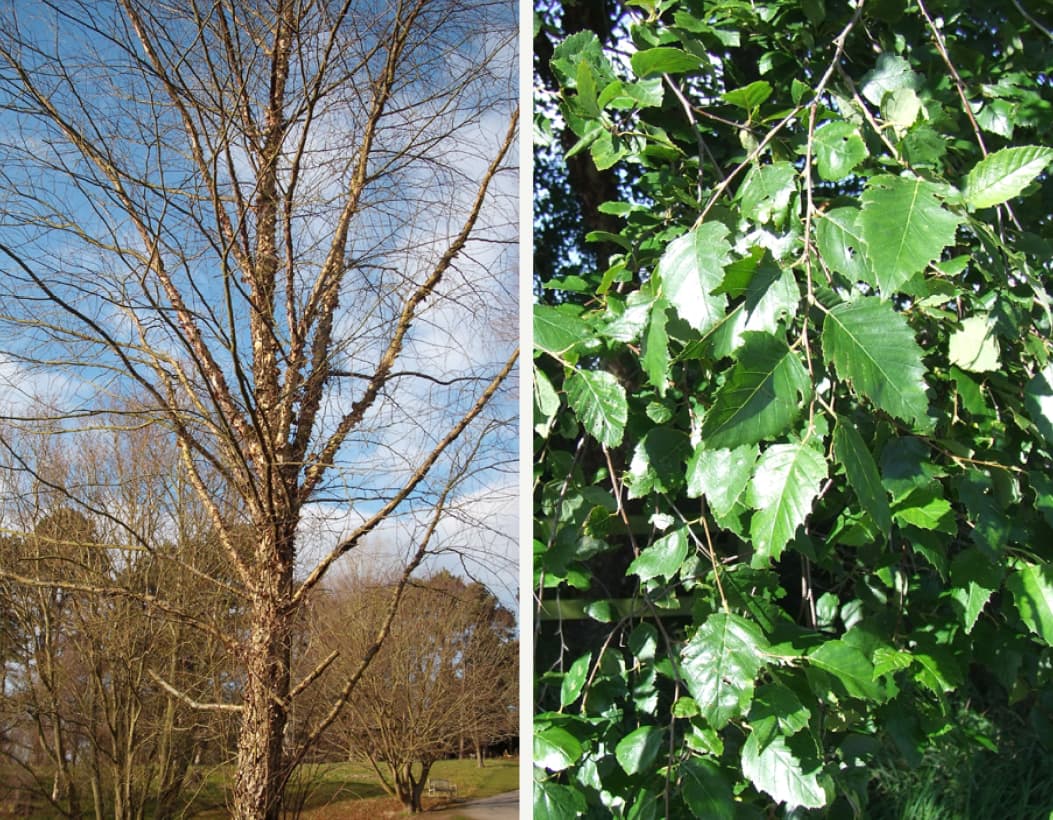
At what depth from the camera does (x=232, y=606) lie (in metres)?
1.05

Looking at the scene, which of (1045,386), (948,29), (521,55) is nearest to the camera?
(1045,386)

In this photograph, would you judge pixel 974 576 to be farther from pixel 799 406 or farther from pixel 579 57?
pixel 579 57

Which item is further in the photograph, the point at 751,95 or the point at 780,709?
the point at 751,95

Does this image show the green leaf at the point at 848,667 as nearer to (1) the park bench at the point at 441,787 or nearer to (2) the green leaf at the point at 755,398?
(2) the green leaf at the point at 755,398

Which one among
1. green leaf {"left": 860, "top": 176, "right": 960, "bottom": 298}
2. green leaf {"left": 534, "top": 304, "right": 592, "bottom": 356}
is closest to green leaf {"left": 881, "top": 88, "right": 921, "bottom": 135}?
green leaf {"left": 860, "top": 176, "right": 960, "bottom": 298}

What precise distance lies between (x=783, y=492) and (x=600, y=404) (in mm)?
254

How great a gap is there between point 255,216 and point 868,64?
1028 millimetres

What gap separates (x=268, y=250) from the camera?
112cm

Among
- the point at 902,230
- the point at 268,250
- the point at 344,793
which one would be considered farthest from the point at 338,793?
the point at 902,230

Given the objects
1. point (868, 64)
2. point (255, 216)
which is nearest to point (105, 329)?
point (255, 216)

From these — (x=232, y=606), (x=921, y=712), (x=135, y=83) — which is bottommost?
(x=921, y=712)

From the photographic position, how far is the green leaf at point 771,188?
92cm

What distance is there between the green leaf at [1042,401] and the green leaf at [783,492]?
0.99ft

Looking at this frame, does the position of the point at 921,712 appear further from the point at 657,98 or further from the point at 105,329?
the point at 105,329
